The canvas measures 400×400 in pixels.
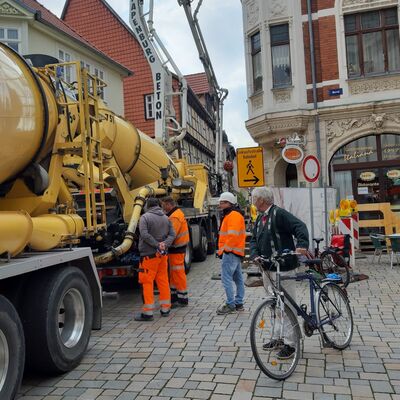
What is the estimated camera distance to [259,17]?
16.8m

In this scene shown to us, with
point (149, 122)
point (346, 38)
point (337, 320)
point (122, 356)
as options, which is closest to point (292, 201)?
point (337, 320)

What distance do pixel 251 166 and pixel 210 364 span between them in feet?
19.9

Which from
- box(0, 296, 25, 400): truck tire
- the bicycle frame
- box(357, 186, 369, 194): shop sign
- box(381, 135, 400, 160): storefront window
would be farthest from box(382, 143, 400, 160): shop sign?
box(0, 296, 25, 400): truck tire

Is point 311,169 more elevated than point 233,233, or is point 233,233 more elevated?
point 311,169

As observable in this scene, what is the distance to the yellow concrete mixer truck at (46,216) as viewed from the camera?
13.1 feet

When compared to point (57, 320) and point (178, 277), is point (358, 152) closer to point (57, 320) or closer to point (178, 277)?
point (178, 277)

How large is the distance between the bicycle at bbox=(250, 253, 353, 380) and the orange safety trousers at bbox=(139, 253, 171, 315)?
2.29m

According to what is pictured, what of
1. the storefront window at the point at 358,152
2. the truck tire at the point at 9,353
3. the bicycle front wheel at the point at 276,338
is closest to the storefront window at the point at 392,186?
the storefront window at the point at 358,152

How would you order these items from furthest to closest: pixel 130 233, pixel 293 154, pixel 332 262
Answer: pixel 293 154, pixel 332 262, pixel 130 233

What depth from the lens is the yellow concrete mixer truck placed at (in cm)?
398

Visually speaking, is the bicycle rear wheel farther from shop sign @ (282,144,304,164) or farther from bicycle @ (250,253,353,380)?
bicycle @ (250,253,353,380)

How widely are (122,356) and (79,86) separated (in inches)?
122

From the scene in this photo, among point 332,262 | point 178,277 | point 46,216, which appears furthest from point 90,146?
point 332,262

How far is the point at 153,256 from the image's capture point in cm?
682
